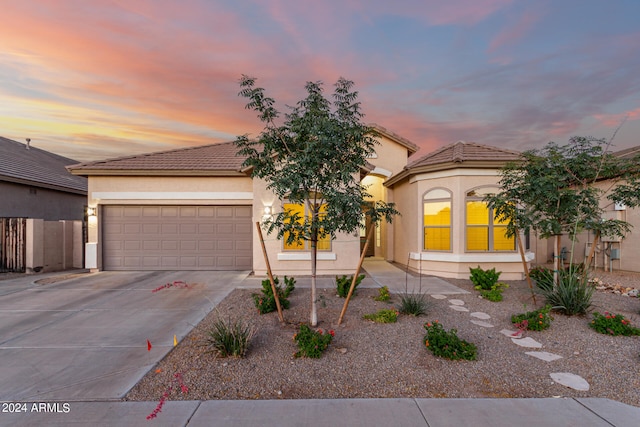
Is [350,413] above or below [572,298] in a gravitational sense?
below

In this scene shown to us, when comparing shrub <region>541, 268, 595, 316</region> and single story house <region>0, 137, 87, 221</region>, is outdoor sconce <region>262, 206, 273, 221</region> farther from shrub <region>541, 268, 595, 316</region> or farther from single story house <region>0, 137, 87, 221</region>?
single story house <region>0, 137, 87, 221</region>

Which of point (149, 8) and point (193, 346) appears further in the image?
point (149, 8)

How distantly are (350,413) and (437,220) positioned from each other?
314 inches

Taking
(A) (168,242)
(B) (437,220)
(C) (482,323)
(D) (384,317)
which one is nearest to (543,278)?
(B) (437,220)

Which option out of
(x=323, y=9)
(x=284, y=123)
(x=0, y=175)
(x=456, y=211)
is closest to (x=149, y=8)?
(x=323, y=9)

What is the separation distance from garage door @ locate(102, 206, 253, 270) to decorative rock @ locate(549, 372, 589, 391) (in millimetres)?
9175

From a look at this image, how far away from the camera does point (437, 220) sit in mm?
9672

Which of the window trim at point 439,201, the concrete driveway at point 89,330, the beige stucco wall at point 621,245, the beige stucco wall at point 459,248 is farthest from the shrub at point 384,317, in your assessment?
the beige stucco wall at point 621,245

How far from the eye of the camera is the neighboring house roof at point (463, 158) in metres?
8.87

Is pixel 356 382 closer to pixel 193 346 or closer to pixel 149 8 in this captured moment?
pixel 193 346

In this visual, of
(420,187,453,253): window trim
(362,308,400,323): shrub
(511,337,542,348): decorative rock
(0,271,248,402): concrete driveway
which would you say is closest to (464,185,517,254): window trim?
(420,187,453,253): window trim

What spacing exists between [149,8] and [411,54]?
860 centimetres

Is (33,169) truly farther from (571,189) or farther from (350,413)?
(571,189)

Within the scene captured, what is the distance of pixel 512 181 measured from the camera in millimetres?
6664
